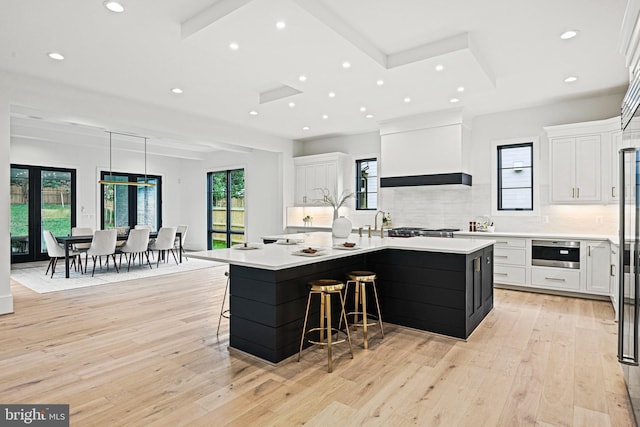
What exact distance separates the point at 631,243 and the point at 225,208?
9.22m

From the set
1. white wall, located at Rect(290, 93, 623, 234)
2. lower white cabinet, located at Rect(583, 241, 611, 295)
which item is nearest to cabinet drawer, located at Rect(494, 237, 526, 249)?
white wall, located at Rect(290, 93, 623, 234)

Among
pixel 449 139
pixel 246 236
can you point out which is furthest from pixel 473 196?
pixel 246 236

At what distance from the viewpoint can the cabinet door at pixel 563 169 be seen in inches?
206

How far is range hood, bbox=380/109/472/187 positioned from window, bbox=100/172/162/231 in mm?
7053

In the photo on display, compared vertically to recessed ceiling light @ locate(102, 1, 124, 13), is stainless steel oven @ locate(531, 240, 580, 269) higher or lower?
lower

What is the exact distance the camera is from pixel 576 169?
5.20 metres

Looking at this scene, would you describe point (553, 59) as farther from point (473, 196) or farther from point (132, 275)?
point (132, 275)

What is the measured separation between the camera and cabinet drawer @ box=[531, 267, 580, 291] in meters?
5.04

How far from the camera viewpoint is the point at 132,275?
22.7 ft

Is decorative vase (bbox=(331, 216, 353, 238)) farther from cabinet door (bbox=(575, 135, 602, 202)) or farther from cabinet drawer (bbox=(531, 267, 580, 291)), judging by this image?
cabinet door (bbox=(575, 135, 602, 202))

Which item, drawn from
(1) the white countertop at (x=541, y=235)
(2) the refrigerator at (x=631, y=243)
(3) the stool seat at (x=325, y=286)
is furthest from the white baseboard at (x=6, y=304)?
(1) the white countertop at (x=541, y=235)

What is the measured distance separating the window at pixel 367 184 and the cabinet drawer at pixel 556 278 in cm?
311

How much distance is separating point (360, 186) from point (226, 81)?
3.84 metres
